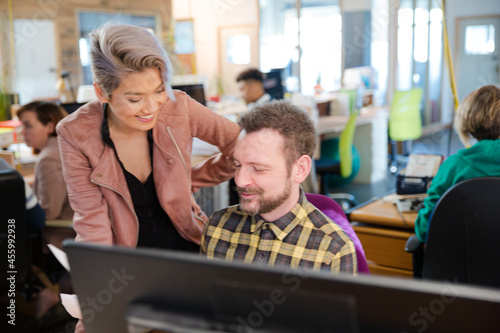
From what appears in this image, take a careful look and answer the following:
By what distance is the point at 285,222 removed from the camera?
4.68 ft

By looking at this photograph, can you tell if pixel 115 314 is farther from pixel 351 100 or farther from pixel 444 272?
pixel 351 100

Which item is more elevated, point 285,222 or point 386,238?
point 285,222

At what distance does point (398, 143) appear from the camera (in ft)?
27.8

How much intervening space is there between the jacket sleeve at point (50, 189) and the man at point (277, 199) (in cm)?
170

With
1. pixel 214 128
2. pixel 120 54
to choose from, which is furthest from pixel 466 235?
pixel 120 54

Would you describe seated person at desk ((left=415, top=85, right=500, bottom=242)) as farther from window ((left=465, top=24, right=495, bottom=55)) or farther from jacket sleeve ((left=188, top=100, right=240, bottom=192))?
window ((left=465, top=24, right=495, bottom=55))

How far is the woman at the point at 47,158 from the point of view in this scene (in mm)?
2893

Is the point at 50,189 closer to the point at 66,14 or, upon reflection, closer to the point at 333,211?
the point at 333,211

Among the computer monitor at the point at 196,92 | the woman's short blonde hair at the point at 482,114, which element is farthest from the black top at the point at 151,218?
the computer monitor at the point at 196,92

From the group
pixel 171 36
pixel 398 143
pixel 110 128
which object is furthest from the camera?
pixel 398 143

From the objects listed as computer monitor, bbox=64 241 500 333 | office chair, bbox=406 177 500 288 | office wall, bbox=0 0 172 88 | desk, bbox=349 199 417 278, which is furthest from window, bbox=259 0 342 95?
computer monitor, bbox=64 241 500 333

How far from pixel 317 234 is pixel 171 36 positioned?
447 centimetres

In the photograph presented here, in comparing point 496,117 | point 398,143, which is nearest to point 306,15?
point 398,143

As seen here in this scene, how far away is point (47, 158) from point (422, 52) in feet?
29.0
